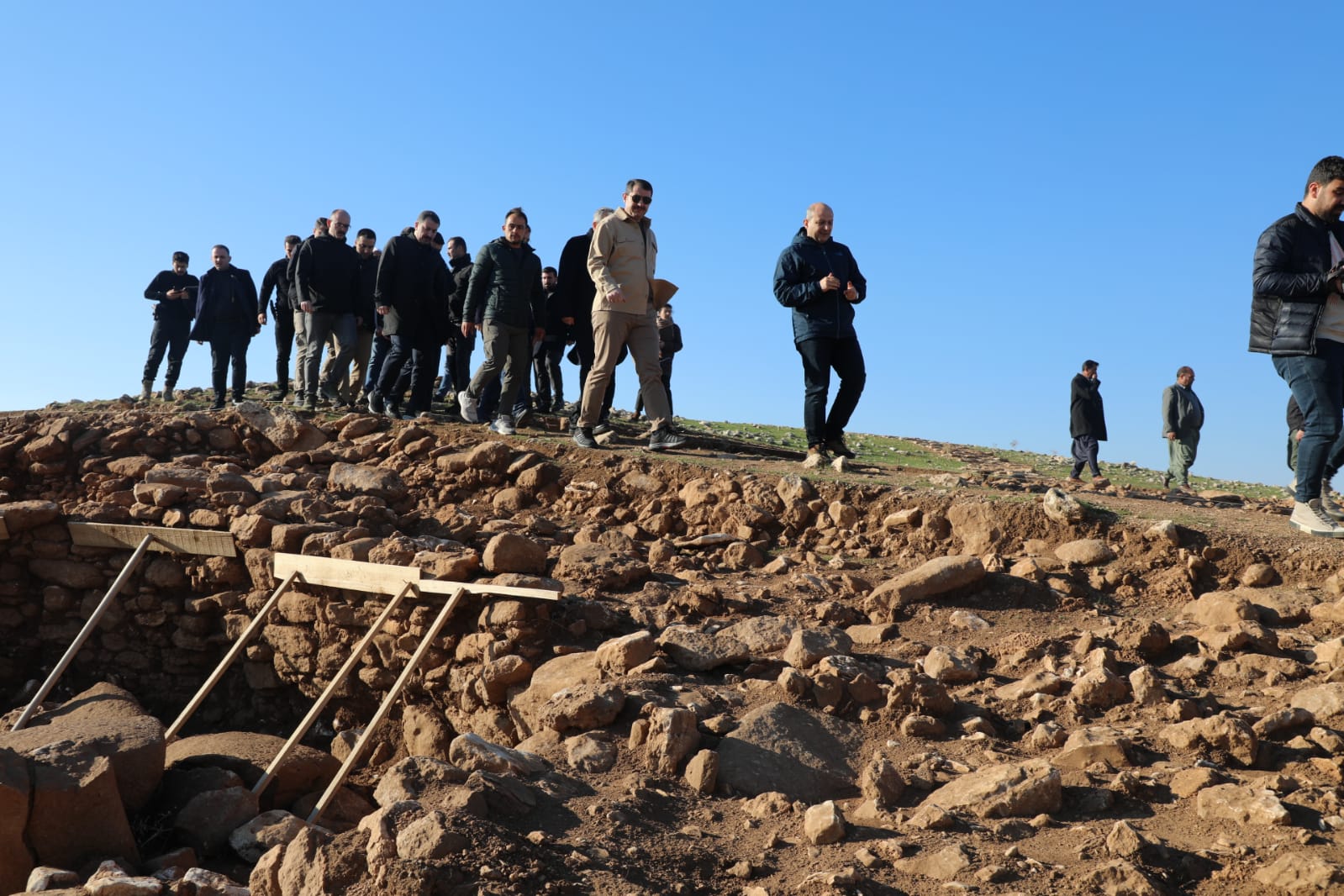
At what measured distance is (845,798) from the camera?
4109mm

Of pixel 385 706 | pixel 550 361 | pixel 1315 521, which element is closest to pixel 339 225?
pixel 550 361

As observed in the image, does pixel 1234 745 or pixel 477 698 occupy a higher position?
pixel 1234 745

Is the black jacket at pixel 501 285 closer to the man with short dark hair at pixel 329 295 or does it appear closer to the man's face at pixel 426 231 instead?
the man's face at pixel 426 231

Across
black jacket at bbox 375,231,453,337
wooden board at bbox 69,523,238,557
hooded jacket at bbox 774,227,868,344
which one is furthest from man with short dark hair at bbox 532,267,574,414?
wooden board at bbox 69,523,238,557

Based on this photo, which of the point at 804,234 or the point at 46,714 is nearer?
the point at 46,714

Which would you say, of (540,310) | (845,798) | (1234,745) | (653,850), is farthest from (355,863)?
(540,310)

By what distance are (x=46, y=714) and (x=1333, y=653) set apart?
7.39 m

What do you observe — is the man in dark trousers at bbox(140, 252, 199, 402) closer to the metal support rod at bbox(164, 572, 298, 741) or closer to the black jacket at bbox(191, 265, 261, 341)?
the black jacket at bbox(191, 265, 261, 341)

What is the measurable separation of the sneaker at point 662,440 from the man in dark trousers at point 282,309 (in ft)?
17.0

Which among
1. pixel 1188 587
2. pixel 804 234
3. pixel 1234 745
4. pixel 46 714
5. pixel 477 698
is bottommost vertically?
pixel 46 714

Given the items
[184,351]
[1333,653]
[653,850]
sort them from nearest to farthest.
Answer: [653,850] < [1333,653] < [184,351]

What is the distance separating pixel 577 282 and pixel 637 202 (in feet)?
6.41

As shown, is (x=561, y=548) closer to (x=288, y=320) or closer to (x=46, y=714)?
(x=46, y=714)

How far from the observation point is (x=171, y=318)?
1208 cm
